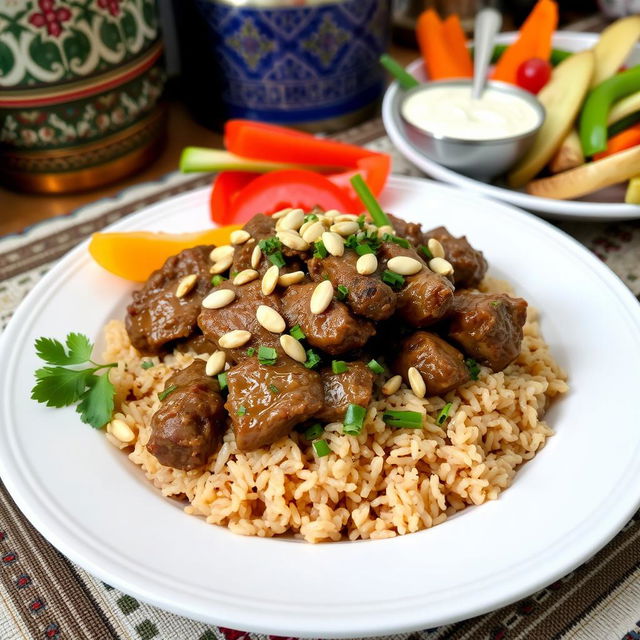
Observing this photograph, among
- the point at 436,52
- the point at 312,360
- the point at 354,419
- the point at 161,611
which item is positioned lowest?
the point at 161,611

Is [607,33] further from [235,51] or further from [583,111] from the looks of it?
[235,51]

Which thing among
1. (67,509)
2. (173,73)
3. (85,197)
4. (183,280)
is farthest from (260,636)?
(173,73)

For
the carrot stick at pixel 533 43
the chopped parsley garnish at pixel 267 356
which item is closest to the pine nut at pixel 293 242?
the chopped parsley garnish at pixel 267 356

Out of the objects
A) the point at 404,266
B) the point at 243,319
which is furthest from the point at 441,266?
the point at 243,319

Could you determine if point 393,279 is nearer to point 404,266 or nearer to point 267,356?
point 404,266

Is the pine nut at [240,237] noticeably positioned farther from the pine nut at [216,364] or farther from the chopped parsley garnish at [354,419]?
the chopped parsley garnish at [354,419]
